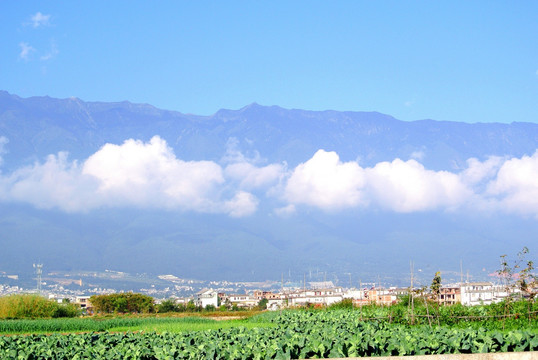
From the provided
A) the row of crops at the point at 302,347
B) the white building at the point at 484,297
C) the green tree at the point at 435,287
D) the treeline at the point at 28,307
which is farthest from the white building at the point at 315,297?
the row of crops at the point at 302,347

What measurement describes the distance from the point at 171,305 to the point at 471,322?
100ft

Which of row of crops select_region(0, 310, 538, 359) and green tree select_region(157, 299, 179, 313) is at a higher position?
row of crops select_region(0, 310, 538, 359)

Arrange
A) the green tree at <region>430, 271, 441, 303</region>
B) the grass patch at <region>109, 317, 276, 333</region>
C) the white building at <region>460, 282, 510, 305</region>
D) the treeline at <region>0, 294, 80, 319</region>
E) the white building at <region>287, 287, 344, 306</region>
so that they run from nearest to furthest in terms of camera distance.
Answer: the grass patch at <region>109, 317, 276, 333</region>
the green tree at <region>430, 271, 441, 303</region>
the white building at <region>460, 282, 510, 305</region>
the treeline at <region>0, 294, 80, 319</region>
the white building at <region>287, 287, 344, 306</region>

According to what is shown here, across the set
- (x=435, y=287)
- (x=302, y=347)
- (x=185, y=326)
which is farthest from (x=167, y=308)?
(x=302, y=347)

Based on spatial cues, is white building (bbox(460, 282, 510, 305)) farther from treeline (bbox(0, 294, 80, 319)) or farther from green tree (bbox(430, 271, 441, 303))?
treeline (bbox(0, 294, 80, 319))

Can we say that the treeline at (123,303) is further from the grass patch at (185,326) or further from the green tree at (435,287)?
the green tree at (435,287)

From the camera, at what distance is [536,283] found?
16438 millimetres

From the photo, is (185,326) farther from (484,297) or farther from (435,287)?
(484,297)

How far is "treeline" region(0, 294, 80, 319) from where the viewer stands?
26.8 m

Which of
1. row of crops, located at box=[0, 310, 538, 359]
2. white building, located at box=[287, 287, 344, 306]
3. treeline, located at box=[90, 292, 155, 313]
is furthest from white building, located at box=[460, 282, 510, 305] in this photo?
treeline, located at box=[90, 292, 155, 313]

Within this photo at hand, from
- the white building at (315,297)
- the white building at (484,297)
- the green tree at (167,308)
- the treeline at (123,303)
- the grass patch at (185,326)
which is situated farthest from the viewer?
the treeline at (123,303)

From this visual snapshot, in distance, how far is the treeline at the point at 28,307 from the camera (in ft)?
88.1

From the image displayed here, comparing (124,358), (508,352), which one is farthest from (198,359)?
(508,352)

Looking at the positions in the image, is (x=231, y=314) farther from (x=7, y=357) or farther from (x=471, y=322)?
(x=7, y=357)
